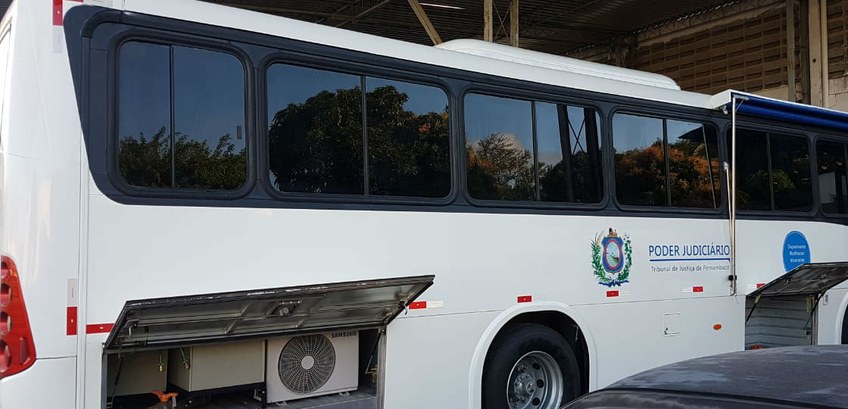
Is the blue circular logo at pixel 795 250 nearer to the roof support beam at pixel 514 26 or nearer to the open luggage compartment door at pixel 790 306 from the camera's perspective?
the open luggage compartment door at pixel 790 306

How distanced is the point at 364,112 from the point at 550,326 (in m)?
2.41

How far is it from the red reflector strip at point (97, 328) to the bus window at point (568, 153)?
10.6 ft

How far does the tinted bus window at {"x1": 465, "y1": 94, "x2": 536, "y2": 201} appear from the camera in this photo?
541cm

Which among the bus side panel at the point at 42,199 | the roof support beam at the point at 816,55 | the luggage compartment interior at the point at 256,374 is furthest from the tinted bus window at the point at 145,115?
the roof support beam at the point at 816,55

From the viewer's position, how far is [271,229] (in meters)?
4.40

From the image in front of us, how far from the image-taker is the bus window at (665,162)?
6.25 metres

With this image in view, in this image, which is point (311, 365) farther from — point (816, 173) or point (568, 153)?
point (816, 173)

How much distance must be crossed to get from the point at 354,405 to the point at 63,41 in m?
2.73

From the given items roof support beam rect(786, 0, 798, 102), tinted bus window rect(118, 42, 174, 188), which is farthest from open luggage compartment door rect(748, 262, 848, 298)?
roof support beam rect(786, 0, 798, 102)

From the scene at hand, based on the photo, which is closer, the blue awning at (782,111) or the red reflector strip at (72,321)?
the red reflector strip at (72,321)

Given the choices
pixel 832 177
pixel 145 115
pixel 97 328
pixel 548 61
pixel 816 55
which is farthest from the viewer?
pixel 816 55

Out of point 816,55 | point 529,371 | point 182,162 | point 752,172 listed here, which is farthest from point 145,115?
point 816,55

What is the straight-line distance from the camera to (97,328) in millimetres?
3834

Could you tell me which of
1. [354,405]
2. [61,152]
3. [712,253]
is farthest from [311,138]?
[712,253]
